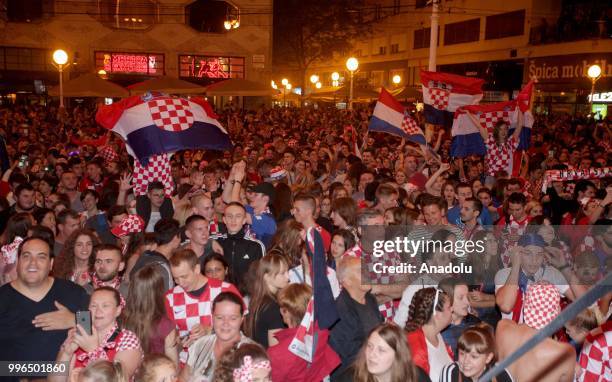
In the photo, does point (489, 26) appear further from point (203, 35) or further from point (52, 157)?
point (52, 157)

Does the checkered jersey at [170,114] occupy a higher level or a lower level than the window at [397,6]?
lower

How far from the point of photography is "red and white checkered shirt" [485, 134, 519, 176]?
38.8 feet

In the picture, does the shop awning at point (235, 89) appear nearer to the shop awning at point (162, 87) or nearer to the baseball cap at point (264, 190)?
the shop awning at point (162, 87)

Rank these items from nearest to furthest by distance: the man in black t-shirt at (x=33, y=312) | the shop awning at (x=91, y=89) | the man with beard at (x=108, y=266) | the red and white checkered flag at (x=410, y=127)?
the man in black t-shirt at (x=33, y=312) → the man with beard at (x=108, y=266) → the red and white checkered flag at (x=410, y=127) → the shop awning at (x=91, y=89)

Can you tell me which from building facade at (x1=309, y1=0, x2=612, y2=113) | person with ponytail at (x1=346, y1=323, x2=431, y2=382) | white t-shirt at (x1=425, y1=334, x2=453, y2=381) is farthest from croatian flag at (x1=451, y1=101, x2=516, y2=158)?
building facade at (x1=309, y1=0, x2=612, y2=113)

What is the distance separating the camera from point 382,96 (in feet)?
43.2

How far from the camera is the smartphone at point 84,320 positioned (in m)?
3.89

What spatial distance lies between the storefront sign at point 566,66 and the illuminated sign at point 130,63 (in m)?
19.6

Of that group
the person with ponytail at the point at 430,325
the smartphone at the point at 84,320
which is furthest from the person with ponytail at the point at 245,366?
the person with ponytail at the point at 430,325

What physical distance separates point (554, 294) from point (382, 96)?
28.6 feet

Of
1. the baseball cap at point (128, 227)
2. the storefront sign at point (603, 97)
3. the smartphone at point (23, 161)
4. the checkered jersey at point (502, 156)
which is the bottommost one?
the baseball cap at point (128, 227)

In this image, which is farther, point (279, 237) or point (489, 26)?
point (489, 26)

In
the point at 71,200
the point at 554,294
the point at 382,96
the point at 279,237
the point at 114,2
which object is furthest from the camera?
the point at 114,2


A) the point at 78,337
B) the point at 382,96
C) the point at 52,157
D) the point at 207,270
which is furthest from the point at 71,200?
the point at 382,96
